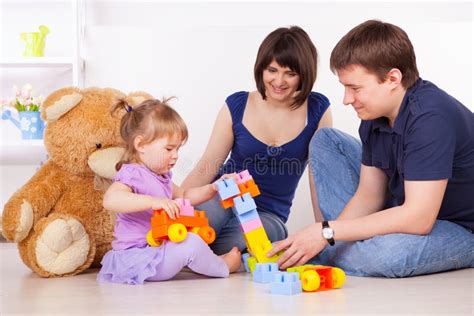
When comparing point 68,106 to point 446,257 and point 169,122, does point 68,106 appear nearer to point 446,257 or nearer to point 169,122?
point 169,122

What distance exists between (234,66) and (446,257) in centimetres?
145

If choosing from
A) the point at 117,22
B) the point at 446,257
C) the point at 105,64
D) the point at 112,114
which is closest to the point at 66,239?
the point at 112,114

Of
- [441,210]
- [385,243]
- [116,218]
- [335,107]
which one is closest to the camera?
[385,243]

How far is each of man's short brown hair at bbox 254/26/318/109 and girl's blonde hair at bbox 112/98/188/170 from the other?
1.24 ft

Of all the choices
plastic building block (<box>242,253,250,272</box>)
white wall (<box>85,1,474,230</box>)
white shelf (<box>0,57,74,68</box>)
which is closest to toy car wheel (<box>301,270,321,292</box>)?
plastic building block (<box>242,253,250,272</box>)

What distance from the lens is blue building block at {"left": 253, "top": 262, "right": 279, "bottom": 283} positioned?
1.68 meters

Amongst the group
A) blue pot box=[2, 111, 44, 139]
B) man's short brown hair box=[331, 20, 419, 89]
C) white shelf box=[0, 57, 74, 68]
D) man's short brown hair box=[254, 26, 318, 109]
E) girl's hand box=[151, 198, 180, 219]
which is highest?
man's short brown hair box=[331, 20, 419, 89]

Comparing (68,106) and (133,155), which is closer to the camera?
(133,155)

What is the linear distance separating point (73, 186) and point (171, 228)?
0.45 metres

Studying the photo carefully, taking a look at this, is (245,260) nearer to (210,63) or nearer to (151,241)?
(151,241)

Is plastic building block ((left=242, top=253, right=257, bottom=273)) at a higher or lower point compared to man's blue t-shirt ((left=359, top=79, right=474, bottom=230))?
lower

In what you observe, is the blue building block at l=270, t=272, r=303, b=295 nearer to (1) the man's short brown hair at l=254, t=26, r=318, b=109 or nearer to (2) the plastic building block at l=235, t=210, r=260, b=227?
(2) the plastic building block at l=235, t=210, r=260, b=227

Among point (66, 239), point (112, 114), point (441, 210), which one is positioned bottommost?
point (66, 239)

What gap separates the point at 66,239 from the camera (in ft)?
6.08
